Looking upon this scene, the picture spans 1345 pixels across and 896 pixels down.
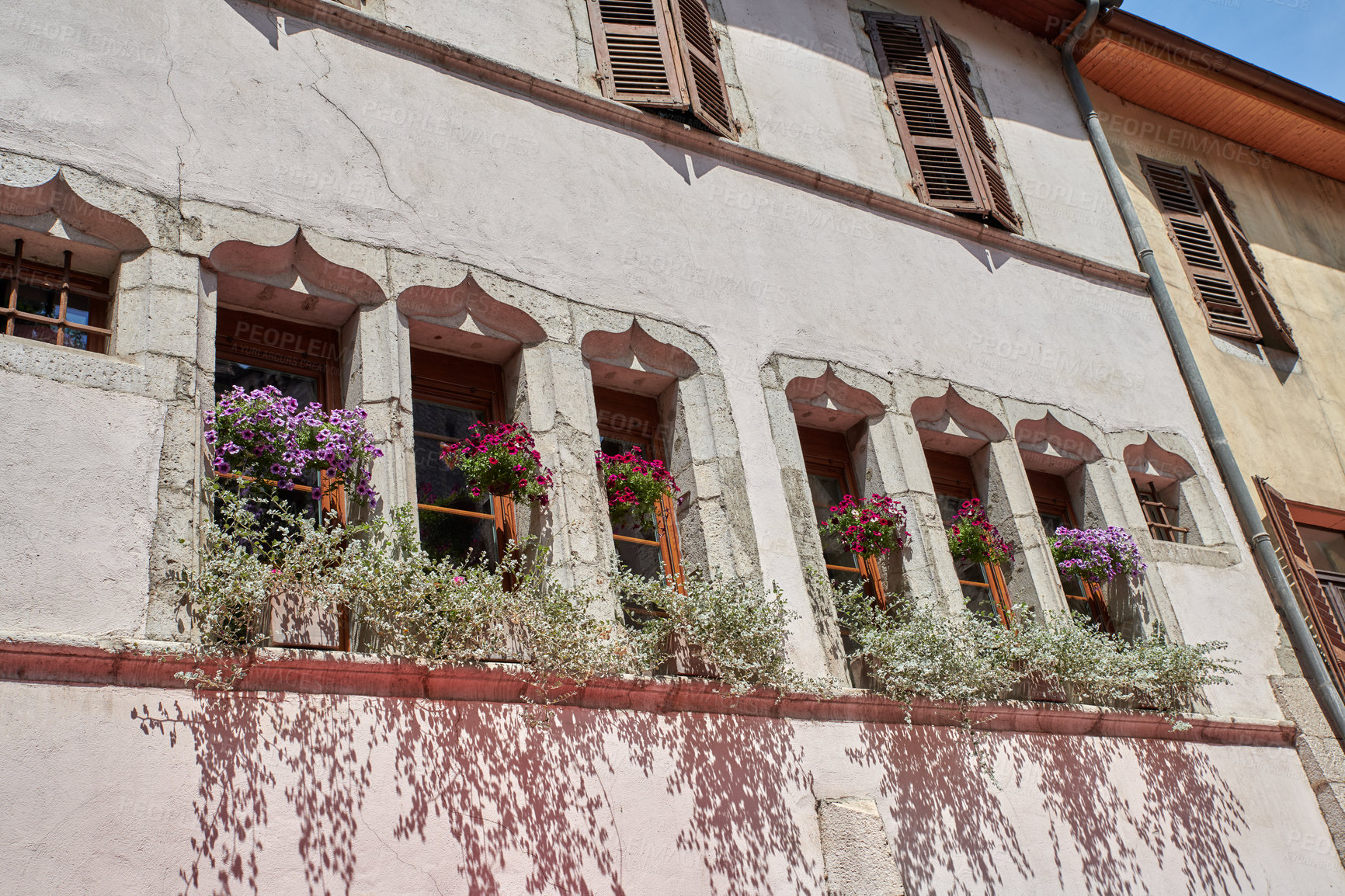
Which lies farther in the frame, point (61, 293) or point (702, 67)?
point (702, 67)

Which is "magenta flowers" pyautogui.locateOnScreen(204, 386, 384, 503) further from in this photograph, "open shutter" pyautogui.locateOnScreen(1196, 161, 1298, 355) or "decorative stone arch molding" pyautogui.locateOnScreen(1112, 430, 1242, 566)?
"open shutter" pyautogui.locateOnScreen(1196, 161, 1298, 355)

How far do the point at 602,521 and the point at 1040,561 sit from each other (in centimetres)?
254

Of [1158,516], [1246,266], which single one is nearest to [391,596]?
[1158,516]

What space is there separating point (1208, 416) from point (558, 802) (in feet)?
17.2

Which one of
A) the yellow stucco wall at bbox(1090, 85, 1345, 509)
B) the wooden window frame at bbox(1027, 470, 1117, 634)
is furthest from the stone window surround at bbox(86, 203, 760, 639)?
the yellow stucco wall at bbox(1090, 85, 1345, 509)

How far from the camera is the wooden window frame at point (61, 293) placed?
4250mm

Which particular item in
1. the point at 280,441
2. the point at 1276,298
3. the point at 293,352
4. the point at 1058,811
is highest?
the point at 1276,298

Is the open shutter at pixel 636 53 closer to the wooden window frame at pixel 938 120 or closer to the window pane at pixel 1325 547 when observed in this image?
the wooden window frame at pixel 938 120

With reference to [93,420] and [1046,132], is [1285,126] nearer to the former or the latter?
[1046,132]

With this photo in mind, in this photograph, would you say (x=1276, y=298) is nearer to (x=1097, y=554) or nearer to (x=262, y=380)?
(x=1097, y=554)

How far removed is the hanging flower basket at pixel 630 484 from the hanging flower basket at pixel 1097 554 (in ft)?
7.92

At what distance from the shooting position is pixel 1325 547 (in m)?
8.12

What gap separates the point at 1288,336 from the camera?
28.7 ft

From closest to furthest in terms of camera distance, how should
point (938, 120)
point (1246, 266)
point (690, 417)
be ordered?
point (690, 417) → point (938, 120) → point (1246, 266)
